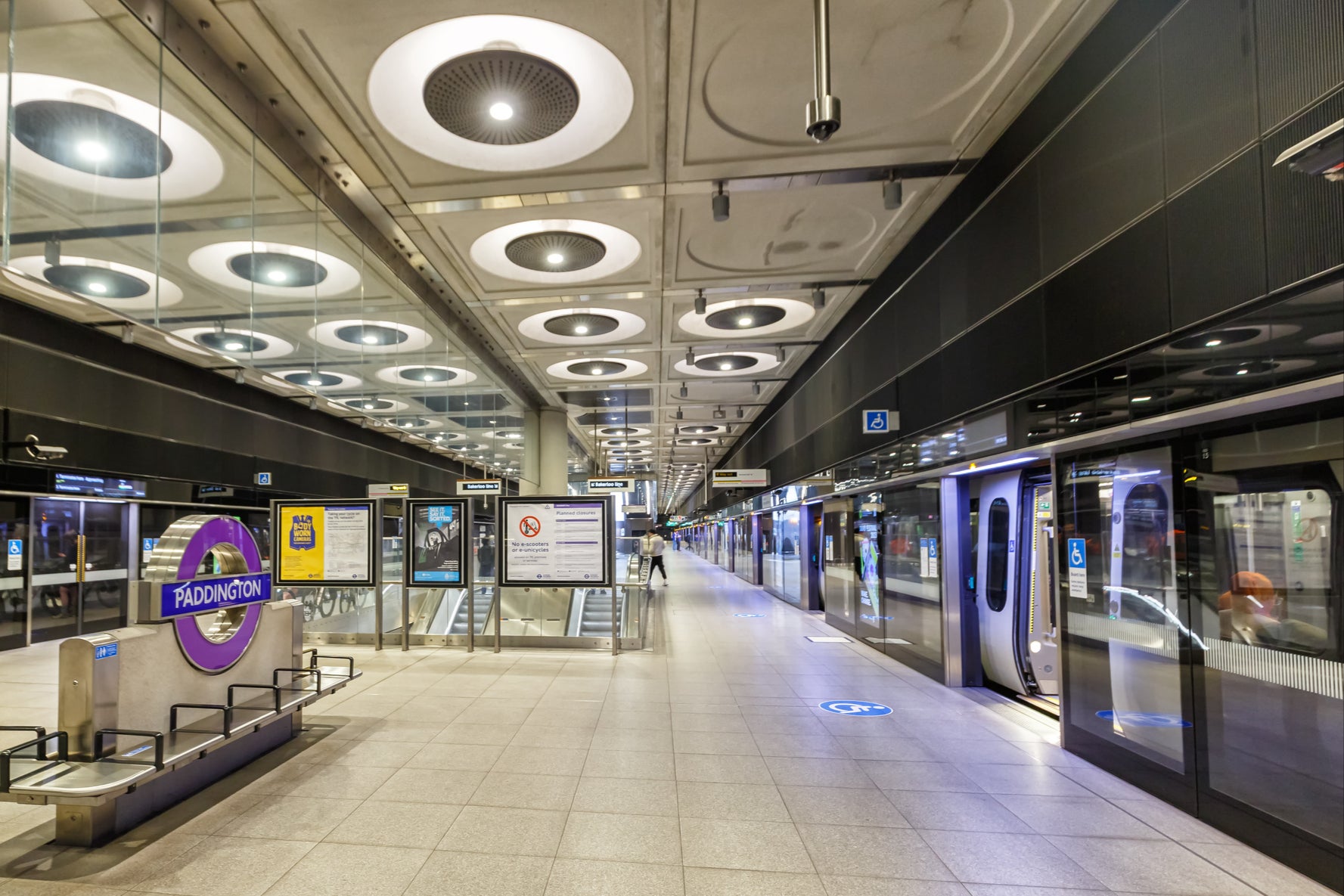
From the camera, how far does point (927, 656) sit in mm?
7070

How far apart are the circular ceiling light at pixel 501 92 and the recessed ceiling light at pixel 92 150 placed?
1.87 m

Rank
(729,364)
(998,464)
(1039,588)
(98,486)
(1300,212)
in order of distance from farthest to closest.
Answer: (729,364), (98,486), (1039,588), (998,464), (1300,212)

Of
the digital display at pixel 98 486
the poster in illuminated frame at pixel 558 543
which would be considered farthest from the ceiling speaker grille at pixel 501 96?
the digital display at pixel 98 486

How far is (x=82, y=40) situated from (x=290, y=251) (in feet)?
8.91

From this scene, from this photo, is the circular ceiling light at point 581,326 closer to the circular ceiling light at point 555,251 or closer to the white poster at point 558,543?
the circular ceiling light at point 555,251

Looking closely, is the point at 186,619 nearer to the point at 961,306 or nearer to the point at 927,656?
the point at 961,306

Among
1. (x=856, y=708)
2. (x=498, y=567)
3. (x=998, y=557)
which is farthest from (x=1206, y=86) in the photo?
(x=498, y=567)

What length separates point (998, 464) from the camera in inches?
207

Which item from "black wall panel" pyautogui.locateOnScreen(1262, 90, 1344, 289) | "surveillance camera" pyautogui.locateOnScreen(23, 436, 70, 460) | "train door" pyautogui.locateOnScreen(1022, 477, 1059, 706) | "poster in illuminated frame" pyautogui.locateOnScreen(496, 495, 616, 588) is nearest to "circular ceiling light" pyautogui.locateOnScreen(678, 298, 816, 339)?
"poster in illuminated frame" pyautogui.locateOnScreen(496, 495, 616, 588)

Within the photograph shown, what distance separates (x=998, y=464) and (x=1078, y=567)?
3.43 ft

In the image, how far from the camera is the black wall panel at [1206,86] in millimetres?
2852

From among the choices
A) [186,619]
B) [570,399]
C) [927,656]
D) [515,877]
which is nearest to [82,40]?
[186,619]

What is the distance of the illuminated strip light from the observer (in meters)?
4.95

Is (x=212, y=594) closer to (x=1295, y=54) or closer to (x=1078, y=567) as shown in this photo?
(x=1078, y=567)
